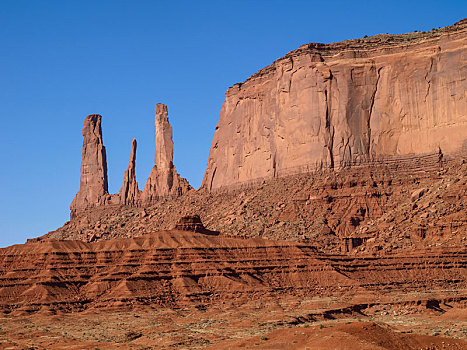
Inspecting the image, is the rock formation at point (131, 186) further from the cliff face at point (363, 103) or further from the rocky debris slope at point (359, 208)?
the cliff face at point (363, 103)

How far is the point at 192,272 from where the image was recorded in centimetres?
9038

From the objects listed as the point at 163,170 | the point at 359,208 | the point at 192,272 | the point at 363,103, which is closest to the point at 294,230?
the point at 359,208

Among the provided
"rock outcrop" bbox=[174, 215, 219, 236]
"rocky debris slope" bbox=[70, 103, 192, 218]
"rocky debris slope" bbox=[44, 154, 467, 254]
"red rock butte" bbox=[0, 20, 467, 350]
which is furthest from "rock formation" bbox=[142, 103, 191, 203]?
"rock outcrop" bbox=[174, 215, 219, 236]

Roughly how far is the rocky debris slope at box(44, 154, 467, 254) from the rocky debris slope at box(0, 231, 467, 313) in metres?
6.10

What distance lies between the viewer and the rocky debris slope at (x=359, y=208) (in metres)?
105

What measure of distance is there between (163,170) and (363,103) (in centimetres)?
4637

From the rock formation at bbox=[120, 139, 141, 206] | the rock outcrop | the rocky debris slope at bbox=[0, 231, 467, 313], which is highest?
the rock formation at bbox=[120, 139, 141, 206]

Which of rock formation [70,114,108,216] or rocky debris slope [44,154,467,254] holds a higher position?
rock formation [70,114,108,216]

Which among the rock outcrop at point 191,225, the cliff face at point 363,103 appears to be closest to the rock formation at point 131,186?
the cliff face at point 363,103

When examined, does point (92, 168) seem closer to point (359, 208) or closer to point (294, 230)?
point (294, 230)

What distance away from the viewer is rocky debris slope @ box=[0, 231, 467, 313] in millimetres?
87062

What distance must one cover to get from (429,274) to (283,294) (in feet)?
55.1

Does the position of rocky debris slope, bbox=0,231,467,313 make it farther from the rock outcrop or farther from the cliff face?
the cliff face

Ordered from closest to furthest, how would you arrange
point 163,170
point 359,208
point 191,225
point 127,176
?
point 191,225 < point 359,208 < point 163,170 < point 127,176
